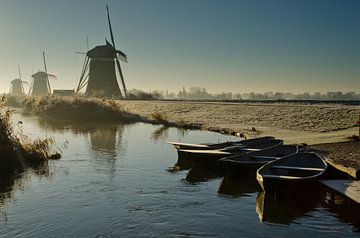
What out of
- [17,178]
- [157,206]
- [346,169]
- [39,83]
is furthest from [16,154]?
[39,83]

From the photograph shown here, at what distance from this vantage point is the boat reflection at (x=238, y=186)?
50.2 feet

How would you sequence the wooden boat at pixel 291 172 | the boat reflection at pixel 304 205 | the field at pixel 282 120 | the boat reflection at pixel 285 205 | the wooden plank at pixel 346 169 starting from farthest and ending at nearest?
the field at pixel 282 120
the wooden plank at pixel 346 169
the wooden boat at pixel 291 172
the boat reflection at pixel 285 205
the boat reflection at pixel 304 205

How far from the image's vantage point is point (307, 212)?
12.9 meters

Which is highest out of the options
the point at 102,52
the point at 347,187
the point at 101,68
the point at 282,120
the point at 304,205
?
the point at 102,52

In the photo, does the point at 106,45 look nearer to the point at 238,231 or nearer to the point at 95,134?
the point at 95,134

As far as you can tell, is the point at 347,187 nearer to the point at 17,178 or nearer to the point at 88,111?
the point at 17,178

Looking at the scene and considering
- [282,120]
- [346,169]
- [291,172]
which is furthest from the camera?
[282,120]

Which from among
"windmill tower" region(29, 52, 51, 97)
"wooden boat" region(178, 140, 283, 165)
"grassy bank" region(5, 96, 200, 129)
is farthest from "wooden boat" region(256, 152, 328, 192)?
"windmill tower" region(29, 52, 51, 97)

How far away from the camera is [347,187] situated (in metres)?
14.3

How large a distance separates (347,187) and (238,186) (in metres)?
4.18

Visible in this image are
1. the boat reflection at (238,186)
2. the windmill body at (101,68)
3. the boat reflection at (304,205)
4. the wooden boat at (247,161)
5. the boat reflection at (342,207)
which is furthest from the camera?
the windmill body at (101,68)

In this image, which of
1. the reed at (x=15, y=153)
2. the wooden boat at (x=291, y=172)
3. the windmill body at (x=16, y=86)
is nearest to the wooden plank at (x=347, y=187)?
the wooden boat at (x=291, y=172)

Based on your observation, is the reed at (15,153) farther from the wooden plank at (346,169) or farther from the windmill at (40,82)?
the windmill at (40,82)

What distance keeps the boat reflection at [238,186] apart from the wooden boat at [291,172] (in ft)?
3.50
